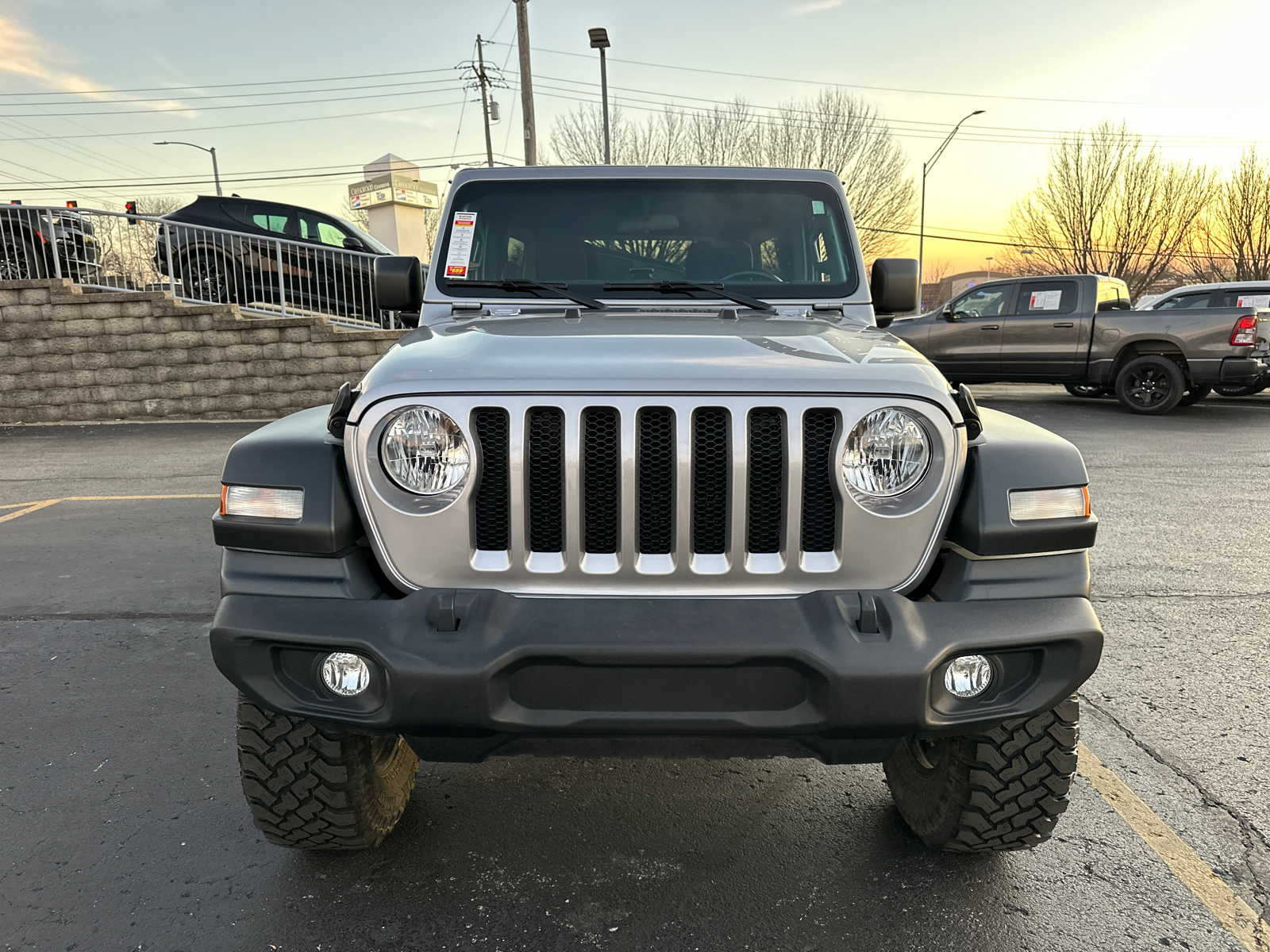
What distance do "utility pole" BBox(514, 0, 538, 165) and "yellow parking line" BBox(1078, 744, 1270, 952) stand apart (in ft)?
66.6

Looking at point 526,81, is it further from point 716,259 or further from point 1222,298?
point 716,259

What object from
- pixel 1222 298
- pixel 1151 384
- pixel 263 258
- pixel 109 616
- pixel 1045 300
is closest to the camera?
pixel 109 616

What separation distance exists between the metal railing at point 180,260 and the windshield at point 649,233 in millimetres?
8998

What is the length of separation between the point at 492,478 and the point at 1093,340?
12372mm

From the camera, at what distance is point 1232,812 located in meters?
2.54

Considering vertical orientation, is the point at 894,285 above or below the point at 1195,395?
above

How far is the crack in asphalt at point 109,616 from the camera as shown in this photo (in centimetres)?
423

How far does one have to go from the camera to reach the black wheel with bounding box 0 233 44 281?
11.8 m

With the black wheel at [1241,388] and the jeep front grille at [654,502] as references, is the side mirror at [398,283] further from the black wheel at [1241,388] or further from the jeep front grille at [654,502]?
the black wheel at [1241,388]

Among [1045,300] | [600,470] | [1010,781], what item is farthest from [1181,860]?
[1045,300]

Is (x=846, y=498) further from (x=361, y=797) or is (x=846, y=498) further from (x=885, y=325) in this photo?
(x=885, y=325)

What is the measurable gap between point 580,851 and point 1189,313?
39.2 feet

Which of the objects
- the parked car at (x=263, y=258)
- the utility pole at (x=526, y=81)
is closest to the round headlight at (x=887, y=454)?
the parked car at (x=263, y=258)

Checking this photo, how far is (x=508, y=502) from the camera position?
1895 millimetres
